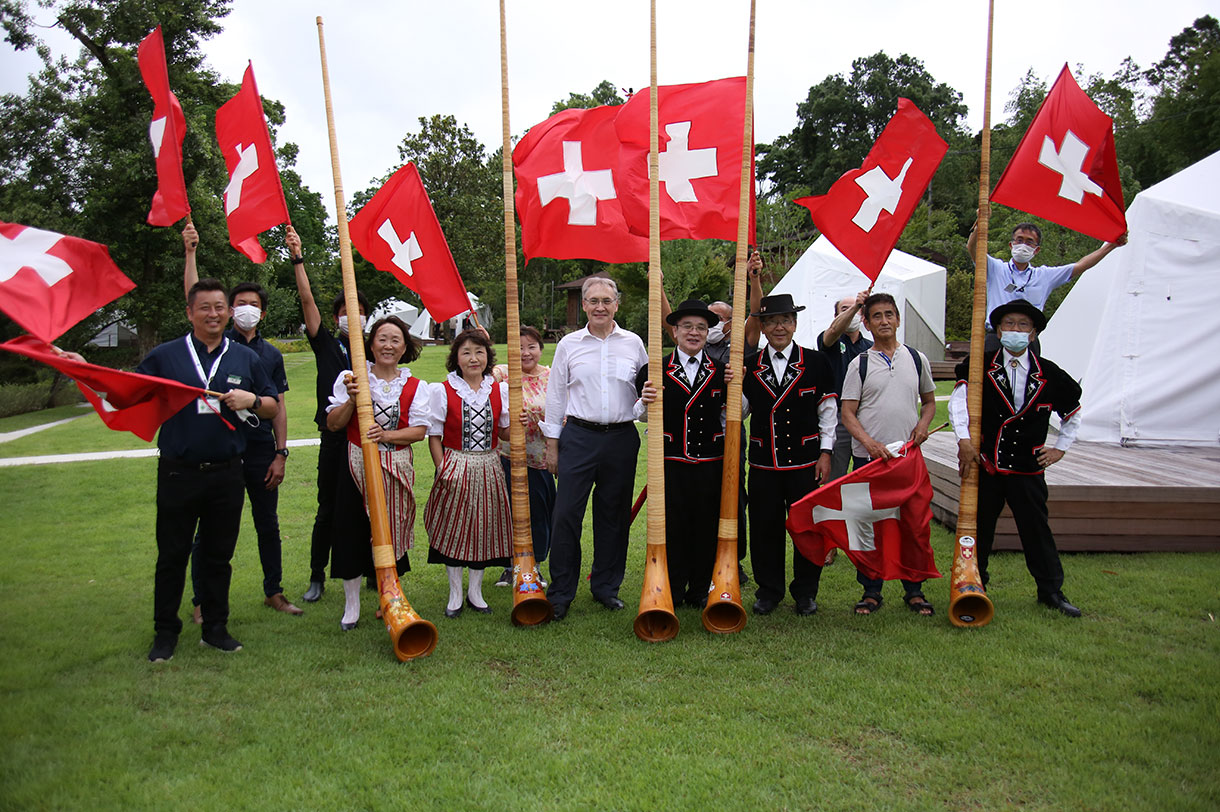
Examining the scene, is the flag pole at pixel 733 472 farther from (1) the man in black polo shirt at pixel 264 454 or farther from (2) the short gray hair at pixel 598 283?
(1) the man in black polo shirt at pixel 264 454

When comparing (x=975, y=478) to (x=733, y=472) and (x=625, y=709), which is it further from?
(x=625, y=709)

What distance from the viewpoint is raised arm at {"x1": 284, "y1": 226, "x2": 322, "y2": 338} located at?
5090 mm

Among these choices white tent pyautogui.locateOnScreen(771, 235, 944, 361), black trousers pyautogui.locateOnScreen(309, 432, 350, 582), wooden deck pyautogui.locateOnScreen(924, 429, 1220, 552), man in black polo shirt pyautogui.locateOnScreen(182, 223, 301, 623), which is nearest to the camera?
man in black polo shirt pyautogui.locateOnScreen(182, 223, 301, 623)

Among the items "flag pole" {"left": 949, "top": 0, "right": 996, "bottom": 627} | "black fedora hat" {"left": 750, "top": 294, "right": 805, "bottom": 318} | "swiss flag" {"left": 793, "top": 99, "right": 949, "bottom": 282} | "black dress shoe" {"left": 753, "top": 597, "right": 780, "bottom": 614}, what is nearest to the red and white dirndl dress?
"black dress shoe" {"left": 753, "top": 597, "right": 780, "bottom": 614}

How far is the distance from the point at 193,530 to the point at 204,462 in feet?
1.43

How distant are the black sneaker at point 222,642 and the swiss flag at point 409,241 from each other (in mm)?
2409

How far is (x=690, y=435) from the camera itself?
532cm

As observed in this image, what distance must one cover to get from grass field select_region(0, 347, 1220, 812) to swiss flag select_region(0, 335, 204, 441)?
4.53 feet

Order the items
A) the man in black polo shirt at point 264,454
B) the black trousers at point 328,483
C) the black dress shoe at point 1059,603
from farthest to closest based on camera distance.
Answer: the black trousers at point 328,483, the man in black polo shirt at point 264,454, the black dress shoe at point 1059,603

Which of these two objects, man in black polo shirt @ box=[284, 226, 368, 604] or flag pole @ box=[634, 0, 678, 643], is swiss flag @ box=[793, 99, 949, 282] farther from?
man in black polo shirt @ box=[284, 226, 368, 604]

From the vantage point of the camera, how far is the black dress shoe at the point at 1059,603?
17.1ft

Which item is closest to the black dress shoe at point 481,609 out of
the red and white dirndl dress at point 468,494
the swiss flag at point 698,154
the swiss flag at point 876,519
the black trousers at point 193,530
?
the red and white dirndl dress at point 468,494

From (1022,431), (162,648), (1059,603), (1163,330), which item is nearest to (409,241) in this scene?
(162,648)

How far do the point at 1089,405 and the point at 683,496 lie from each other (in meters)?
6.96
